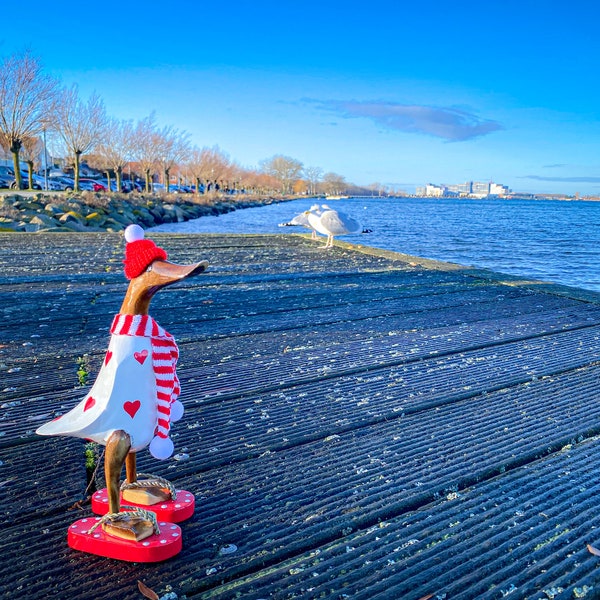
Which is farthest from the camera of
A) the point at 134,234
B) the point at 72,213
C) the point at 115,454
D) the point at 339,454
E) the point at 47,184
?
the point at 47,184

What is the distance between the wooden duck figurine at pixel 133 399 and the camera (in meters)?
1.51

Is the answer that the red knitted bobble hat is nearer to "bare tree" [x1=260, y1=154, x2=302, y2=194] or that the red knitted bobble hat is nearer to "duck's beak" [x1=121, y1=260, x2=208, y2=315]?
"duck's beak" [x1=121, y1=260, x2=208, y2=315]

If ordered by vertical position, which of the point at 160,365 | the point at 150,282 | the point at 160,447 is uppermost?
the point at 150,282

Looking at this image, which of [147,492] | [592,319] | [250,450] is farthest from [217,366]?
[592,319]

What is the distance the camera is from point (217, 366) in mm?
3217

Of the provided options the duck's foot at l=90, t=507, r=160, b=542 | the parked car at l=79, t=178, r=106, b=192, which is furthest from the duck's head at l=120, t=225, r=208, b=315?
the parked car at l=79, t=178, r=106, b=192

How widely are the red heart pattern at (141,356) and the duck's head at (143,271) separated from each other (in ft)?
0.41

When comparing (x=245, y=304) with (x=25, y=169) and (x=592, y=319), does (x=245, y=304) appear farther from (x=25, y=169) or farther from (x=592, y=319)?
(x=25, y=169)

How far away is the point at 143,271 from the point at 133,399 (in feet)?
1.25

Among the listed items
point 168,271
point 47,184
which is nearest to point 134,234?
point 168,271

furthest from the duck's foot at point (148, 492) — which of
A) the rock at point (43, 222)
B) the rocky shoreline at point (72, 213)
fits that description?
the rock at point (43, 222)

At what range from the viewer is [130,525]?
5.00 feet

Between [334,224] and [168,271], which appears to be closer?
[168,271]

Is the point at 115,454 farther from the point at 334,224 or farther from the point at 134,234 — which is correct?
the point at 334,224
